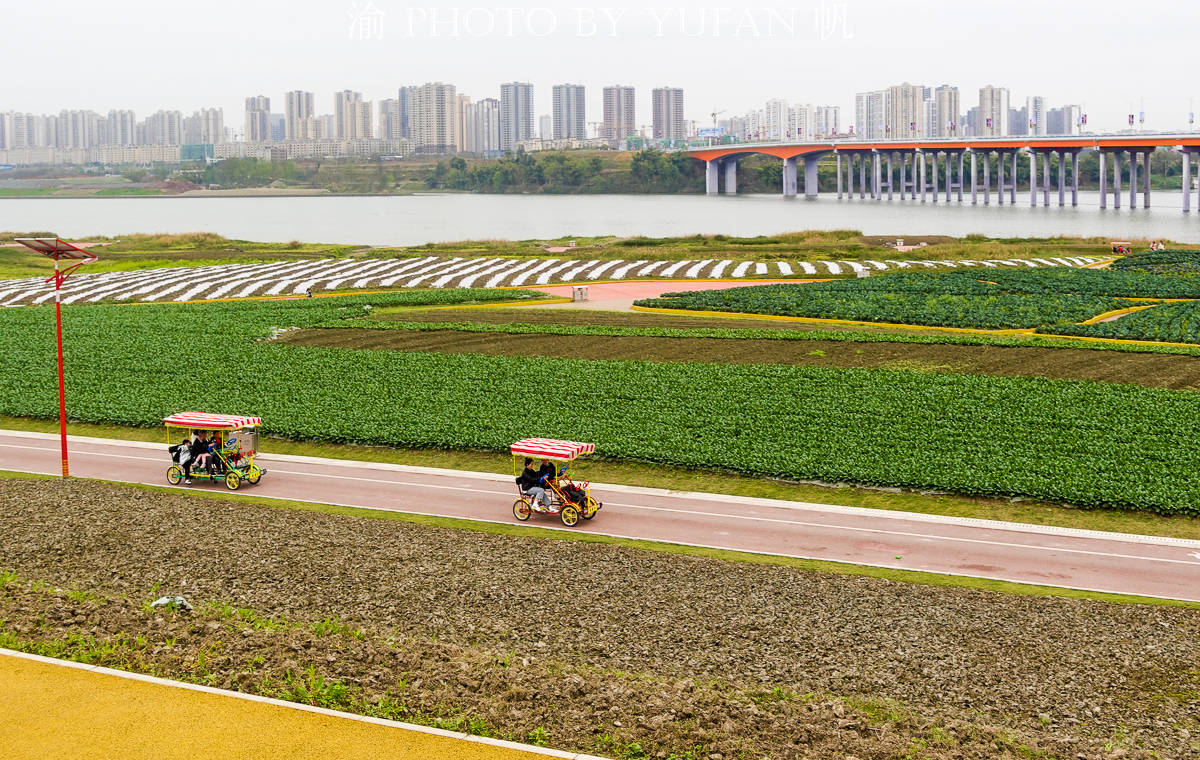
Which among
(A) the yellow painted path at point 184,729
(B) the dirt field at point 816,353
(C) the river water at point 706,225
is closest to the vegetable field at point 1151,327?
(B) the dirt field at point 816,353

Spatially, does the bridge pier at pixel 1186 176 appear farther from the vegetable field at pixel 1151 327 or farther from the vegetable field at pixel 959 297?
the vegetable field at pixel 1151 327

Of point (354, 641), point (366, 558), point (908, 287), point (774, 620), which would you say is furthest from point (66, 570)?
point (908, 287)

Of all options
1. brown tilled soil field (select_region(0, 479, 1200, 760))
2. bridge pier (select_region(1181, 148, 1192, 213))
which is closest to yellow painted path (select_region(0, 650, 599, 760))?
brown tilled soil field (select_region(0, 479, 1200, 760))

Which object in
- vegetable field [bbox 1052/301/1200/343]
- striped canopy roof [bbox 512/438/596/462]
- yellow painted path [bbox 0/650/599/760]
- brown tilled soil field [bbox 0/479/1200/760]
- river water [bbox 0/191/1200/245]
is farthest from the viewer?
river water [bbox 0/191/1200/245]

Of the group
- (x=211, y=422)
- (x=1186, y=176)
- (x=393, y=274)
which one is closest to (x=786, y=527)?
(x=211, y=422)

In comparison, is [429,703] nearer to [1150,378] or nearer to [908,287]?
[1150,378]

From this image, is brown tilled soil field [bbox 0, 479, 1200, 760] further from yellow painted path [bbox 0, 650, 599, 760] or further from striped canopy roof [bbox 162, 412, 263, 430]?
striped canopy roof [bbox 162, 412, 263, 430]

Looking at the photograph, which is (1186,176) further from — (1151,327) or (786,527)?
(786,527)
